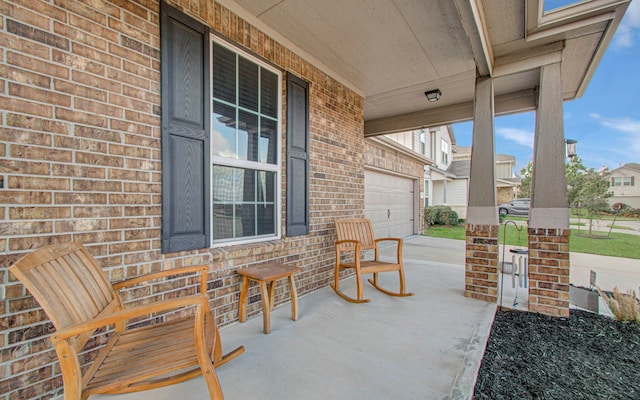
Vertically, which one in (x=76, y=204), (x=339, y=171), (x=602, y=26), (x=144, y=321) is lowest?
(x=144, y=321)

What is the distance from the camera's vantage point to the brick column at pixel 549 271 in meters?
2.83

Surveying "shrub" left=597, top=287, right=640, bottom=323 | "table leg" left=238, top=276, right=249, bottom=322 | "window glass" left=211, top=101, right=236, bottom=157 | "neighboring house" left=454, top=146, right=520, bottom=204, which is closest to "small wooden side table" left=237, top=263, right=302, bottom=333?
"table leg" left=238, top=276, right=249, bottom=322

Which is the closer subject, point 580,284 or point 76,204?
point 76,204

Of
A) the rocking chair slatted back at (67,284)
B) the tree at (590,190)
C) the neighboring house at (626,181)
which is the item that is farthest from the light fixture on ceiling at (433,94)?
the neighboring house at (626,181)

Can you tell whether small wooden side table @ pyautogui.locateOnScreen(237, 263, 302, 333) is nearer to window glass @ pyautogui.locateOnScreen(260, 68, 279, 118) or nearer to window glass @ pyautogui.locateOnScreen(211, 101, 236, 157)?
window glass @ pyautogui.locateOnScreen(211, 101, 236, 157)

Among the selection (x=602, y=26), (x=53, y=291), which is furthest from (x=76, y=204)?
(x=602, y=26)

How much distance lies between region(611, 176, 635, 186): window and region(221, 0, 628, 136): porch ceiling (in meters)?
17.4

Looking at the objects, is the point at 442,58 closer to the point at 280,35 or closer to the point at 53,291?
the point at 280,35

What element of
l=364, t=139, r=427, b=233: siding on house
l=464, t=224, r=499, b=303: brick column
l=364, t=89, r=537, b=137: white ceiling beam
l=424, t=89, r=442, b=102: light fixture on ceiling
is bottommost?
l=464, t=224, r=499, b=303: brick column

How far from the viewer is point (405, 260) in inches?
211

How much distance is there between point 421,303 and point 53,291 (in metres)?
3.13

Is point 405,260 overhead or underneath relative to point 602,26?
underneath

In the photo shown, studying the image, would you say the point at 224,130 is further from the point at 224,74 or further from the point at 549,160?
the point at 549,160

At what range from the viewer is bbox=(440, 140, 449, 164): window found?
14.8m
